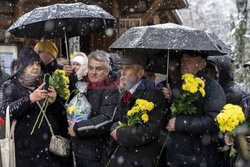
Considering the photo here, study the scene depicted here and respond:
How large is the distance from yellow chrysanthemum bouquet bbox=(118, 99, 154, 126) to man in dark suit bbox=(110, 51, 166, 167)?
0.05 meters

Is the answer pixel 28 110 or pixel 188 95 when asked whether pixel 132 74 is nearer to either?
pixel 188 95

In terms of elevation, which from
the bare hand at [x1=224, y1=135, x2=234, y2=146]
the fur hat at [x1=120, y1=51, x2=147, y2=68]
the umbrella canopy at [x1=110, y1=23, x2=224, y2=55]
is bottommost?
the bare hand at [x1=224, y1=135, x2=234, y2=146]

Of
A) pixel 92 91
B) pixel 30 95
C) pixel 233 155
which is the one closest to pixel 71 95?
pixel 92 91

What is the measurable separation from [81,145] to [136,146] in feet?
2.67

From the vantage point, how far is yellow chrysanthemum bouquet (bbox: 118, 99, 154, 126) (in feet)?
9.89

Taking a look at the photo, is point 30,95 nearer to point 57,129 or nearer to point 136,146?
point 57,129

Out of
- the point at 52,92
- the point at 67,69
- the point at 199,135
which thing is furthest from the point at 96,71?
the point at 199,135

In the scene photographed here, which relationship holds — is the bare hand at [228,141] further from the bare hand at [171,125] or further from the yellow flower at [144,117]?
the yellow flower at [144,117]

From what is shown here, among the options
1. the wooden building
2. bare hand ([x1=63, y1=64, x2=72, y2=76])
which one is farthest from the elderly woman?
the wooden building

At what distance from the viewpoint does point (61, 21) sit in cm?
408

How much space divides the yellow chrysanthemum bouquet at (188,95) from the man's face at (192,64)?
0.26 m

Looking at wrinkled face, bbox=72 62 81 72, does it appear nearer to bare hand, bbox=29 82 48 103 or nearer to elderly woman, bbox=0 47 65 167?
elderly woman, bbox=0 47 65 167

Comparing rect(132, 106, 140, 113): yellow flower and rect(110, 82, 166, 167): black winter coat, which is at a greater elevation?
rect(132, 106, 140, 113): yellow flower

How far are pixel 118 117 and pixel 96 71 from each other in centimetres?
69
